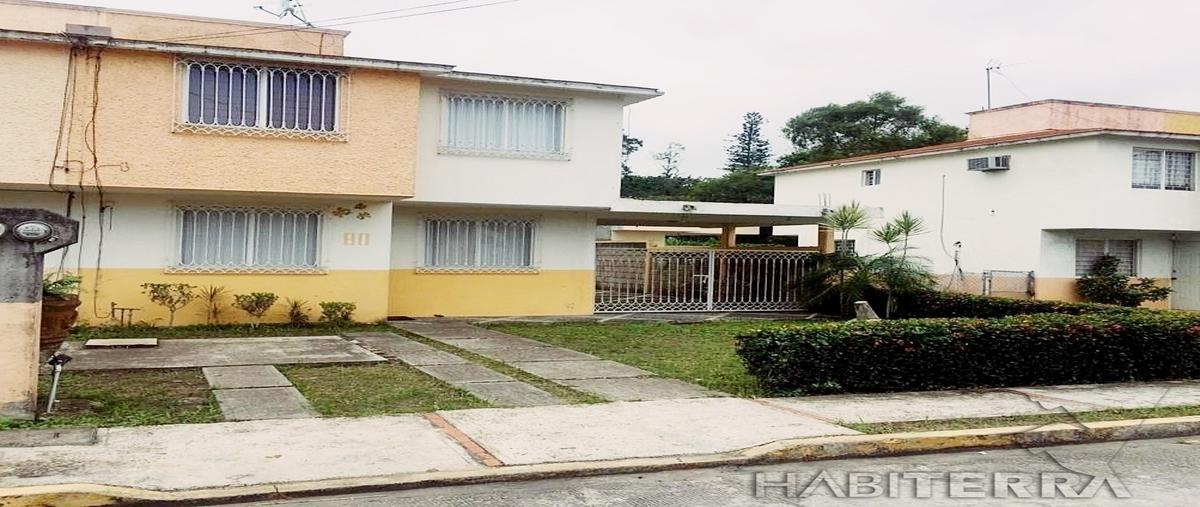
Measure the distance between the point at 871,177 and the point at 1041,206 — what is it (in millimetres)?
6420

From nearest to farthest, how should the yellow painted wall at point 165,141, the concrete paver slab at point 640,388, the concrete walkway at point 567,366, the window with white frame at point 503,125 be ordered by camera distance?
the concrete paver slab at point 640,388 → the concrete walkway at point 567,366 → the yellow painted wall at point 165,141 → the window with white frame at point 503,125

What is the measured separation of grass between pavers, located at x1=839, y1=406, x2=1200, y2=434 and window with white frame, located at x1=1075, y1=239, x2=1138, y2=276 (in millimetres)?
14192

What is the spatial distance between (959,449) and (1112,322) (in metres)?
4.91

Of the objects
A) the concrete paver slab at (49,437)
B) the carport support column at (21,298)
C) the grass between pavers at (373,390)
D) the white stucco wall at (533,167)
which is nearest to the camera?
the concrete paver slab at (49,437)

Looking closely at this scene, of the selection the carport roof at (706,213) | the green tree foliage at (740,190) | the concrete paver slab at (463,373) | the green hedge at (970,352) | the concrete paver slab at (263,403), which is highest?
the green tree foliage at (740,190)

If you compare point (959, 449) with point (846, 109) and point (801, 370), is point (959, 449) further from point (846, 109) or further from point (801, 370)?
point (846, 109)

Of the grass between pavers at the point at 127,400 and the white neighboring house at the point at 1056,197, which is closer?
the grass between pavers at the point at 127,400

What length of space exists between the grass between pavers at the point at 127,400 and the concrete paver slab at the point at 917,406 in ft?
17.8

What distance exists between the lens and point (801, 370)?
401 inches

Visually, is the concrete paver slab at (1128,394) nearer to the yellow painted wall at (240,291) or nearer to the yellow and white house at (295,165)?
the yellow and white house at (295,165)

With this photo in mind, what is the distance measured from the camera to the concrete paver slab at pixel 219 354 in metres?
11.7

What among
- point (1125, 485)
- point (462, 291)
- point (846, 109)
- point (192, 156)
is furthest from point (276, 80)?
point (846, 109)

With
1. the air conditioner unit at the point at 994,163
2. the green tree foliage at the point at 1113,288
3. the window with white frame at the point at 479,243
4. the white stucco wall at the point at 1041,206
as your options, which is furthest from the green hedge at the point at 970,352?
the air conditioner unit at the point at 994,163

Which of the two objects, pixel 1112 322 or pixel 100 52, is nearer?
pixel 1112 322
